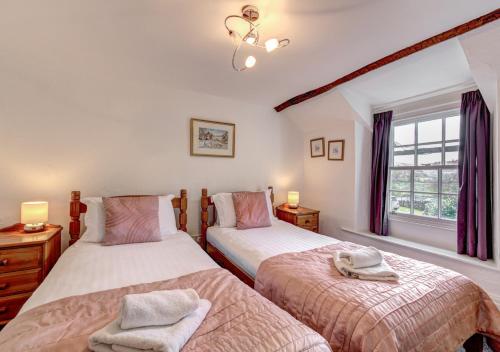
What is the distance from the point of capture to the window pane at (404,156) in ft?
9.36

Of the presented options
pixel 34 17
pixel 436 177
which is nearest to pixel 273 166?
pixel 436 177

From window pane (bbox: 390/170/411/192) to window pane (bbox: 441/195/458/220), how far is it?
0.39 metres

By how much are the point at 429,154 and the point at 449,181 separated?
37 cm

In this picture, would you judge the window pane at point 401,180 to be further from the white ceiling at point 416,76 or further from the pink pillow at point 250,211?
the pink pillow at point 250,211

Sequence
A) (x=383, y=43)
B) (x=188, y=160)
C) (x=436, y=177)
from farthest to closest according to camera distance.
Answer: (x=188, y=160)
(x=436, y=177)
(x=383, y=43)

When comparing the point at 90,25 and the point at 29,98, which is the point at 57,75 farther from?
the point at 90,25

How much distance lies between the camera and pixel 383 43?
186 centimetres

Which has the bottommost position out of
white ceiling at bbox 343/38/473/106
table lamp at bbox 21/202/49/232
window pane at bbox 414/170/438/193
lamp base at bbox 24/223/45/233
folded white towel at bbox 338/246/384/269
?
folded white towel at bbox 338/246/384/269

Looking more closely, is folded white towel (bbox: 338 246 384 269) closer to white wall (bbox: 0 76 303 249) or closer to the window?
the window

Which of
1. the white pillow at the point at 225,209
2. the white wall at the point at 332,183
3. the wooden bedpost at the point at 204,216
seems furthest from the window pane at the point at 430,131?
the wooden bedpost at the point at 204,216

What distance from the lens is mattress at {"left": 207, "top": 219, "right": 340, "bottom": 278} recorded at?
1.83 m

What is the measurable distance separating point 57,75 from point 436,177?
13.5 ft

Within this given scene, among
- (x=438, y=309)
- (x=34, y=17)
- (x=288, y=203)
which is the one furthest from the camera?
(x=288, y=203)

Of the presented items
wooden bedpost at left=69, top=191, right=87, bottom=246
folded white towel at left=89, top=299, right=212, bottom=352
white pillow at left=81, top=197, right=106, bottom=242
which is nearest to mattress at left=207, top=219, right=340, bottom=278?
folded white towel at left=89, top=299, right=212, bottom=352
